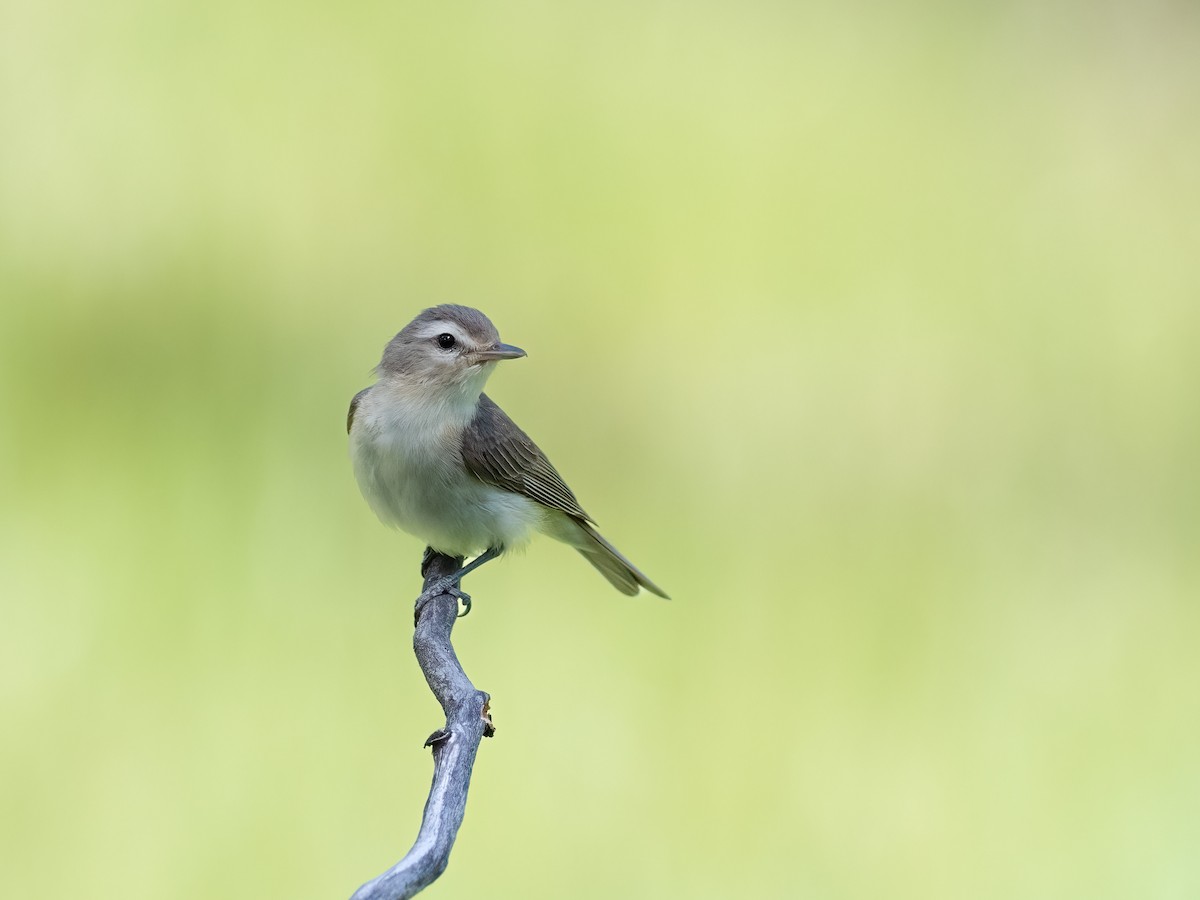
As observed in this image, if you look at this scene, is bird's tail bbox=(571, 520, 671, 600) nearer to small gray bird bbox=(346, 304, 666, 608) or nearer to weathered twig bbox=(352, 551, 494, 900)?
small gray bird bbox=(346, 304, 666, 608)

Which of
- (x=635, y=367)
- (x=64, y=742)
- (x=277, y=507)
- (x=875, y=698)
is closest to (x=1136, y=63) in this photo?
(x=635, y=367)

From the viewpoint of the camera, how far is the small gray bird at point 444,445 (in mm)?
4109

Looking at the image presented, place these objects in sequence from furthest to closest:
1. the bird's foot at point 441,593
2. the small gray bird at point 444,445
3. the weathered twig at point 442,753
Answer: the small gray bird at point 444,445, the bird's foot at point 441,593, the weathered twig at point 442,753

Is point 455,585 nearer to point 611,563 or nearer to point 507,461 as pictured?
point 507,461

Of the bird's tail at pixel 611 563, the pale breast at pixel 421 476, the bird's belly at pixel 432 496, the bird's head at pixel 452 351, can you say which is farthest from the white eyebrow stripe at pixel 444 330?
the bird's tail at pixel 611 563

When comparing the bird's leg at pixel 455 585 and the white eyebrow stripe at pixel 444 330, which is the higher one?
the white eyebrow stripe at pixel 444 330

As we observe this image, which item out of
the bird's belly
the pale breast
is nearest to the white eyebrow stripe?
the pale breast

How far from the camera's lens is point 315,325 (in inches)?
280

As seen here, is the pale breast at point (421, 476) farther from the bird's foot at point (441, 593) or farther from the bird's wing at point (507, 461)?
the bird's foot at point (441, 593)

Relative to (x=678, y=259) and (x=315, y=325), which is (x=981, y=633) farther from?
(x=315, y=325)

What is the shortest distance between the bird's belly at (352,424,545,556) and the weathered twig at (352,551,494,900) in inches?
12.2

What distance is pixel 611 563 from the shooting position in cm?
494

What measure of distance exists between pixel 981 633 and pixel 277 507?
11.7 ft

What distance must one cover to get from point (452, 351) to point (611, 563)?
3.89 feet
